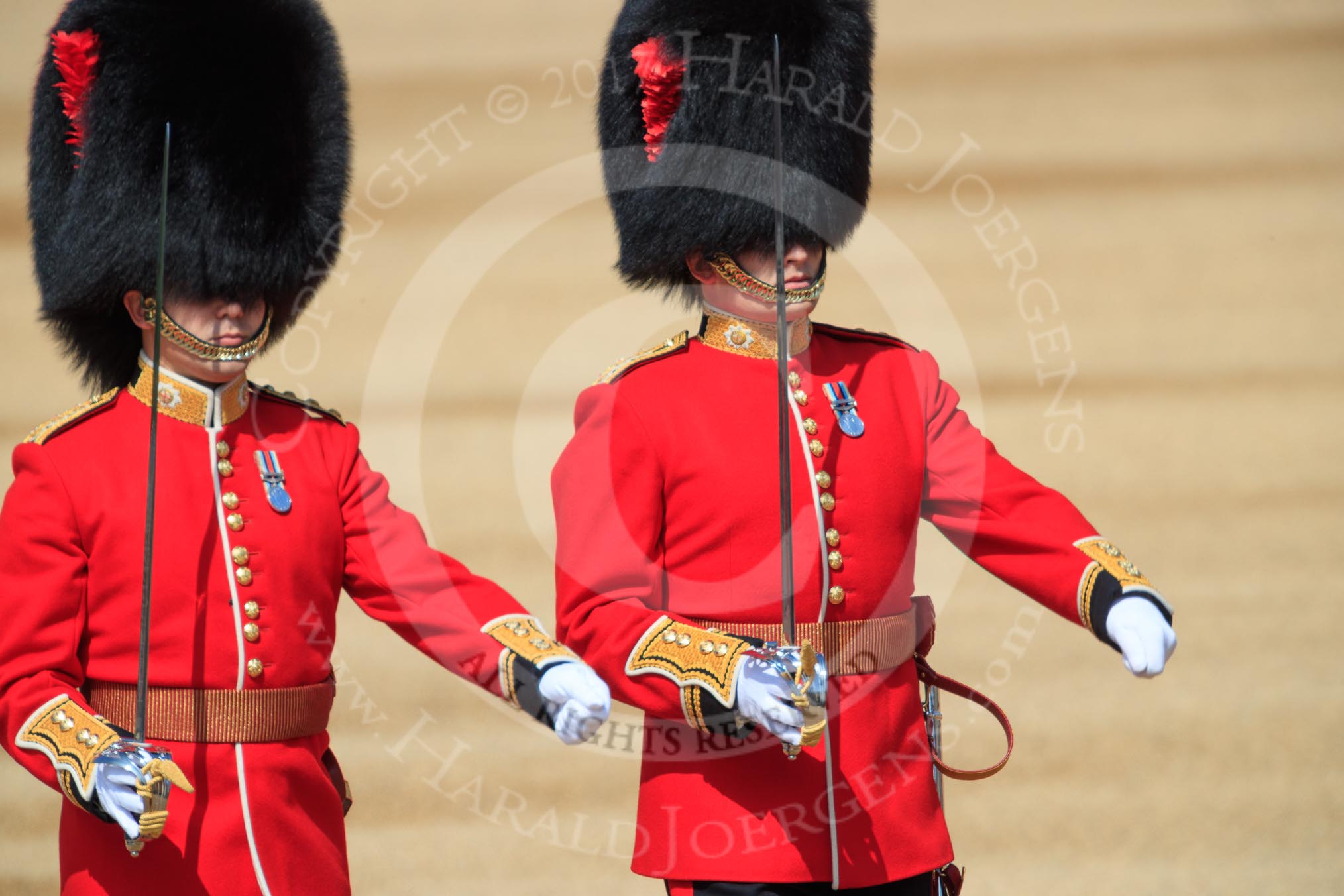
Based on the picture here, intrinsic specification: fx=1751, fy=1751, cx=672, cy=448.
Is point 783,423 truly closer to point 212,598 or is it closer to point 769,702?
point 769,702

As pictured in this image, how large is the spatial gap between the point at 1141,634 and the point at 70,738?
1.22 metres

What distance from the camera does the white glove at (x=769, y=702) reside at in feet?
6.27

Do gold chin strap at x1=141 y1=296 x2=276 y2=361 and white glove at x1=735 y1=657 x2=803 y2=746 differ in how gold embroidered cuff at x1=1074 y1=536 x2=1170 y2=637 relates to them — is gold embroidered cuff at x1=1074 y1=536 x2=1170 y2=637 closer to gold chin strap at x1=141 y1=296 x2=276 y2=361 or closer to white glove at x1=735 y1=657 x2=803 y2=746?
white glove at x1=735 y1=657 x2=803 y2=746

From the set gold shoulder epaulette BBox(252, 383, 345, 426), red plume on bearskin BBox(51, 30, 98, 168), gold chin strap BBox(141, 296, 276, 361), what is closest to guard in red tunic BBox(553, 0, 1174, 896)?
gold shoulder epaulette BBox(252, 383, 345, 426)

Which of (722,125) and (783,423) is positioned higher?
(722,125)

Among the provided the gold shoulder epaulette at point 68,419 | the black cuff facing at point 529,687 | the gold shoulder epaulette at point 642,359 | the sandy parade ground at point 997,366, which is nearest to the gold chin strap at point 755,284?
A: the gold shoulder epaulette at point 642,359

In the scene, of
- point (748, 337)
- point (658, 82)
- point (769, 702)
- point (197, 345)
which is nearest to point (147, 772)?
point (197, 345)

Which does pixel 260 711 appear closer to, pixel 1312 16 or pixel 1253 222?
pixel 1253 222

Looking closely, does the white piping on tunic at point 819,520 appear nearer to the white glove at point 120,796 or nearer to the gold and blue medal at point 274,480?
the gold and blue medal at point 274,480

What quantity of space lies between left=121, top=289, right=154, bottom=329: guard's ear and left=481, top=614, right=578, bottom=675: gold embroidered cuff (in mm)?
575

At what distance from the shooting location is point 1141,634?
6.71 feet

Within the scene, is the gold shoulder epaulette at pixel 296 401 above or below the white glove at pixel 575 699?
above

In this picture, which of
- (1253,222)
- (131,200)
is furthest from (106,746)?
(1253,222)

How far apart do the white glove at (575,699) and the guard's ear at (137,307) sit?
0.68m
